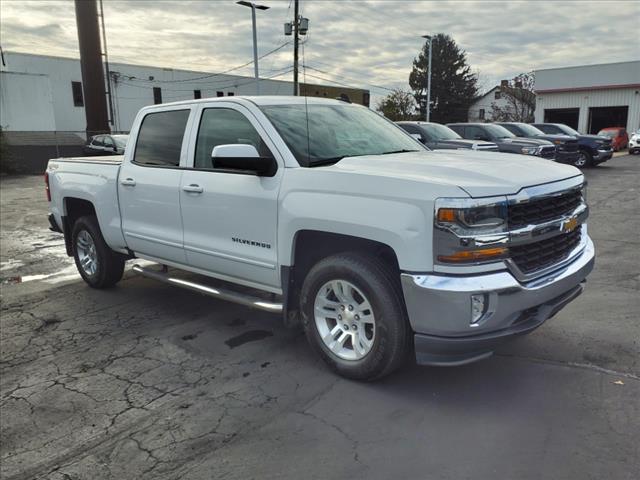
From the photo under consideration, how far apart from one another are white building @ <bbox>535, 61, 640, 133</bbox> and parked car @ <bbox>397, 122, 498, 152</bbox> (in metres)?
31.6

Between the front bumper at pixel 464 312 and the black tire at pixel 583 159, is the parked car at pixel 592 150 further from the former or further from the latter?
the front bumper at pixel 464 312

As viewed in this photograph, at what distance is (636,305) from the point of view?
16.6 feet

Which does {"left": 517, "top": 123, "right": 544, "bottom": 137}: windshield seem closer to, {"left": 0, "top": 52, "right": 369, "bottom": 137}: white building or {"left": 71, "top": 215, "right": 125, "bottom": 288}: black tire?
{"left": 0, "top": 52, "right": 369, "bottom": 137}: white building

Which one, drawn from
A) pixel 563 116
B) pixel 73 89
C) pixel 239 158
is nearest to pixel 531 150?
pixel 239 158

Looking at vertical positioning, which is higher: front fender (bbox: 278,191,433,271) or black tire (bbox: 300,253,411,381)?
front fender (bbox: 278,191,433,271)

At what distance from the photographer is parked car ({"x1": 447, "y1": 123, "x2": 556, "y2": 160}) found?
15.2 metres

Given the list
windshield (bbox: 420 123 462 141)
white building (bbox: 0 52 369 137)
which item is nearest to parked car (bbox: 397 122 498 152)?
windshield (bbox: 420 123 462 141)

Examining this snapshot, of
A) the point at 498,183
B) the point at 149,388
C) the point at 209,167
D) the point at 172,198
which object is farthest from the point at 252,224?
the point at 498,183

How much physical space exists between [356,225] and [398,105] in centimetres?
5561

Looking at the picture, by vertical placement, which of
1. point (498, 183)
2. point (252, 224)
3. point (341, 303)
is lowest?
point (341, 303)

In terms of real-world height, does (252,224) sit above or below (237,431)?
above

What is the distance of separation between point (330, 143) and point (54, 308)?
3.60m

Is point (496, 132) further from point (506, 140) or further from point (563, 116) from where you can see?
point (563, 116)

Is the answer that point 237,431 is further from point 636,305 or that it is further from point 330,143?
point 636,305
